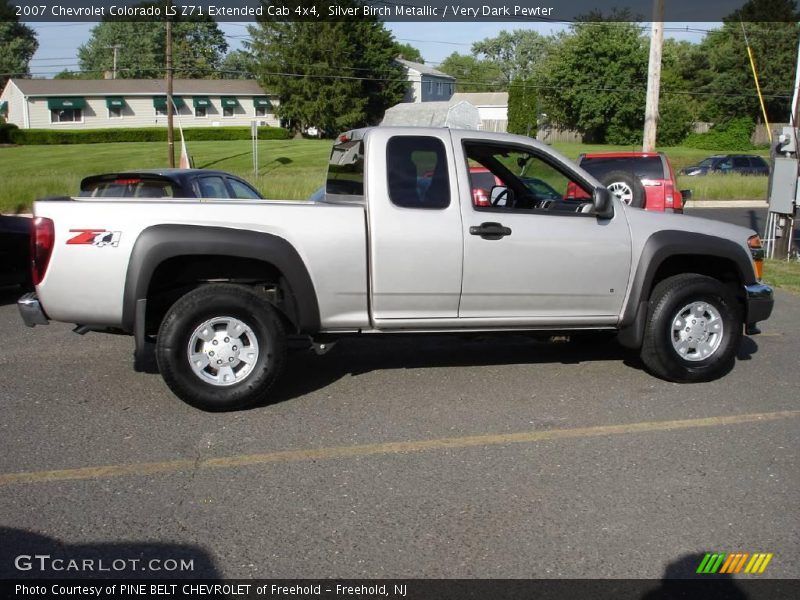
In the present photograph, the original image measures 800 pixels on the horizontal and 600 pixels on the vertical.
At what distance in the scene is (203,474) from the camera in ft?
15.0

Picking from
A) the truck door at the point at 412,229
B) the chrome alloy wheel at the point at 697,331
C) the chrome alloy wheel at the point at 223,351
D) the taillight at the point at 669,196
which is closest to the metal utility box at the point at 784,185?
the taillight at the point at 669,196

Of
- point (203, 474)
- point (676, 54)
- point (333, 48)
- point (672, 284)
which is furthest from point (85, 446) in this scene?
point (676, 54)

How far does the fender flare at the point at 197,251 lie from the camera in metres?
5.35

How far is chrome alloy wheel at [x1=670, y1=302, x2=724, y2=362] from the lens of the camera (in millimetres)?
6387

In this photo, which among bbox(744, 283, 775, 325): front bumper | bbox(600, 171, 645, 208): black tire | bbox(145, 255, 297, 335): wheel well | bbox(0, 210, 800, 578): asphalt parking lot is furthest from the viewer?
bbox(600, 171, 645, 208): black tire

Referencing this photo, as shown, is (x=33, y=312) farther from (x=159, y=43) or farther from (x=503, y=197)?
(x=159, y=43)

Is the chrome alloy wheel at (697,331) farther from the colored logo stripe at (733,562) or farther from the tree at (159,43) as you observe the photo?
the tree at (159,43)

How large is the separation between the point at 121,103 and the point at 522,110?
1242 inches

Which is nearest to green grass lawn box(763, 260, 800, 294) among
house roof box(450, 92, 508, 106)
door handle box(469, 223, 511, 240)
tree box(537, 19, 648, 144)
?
door handle box(469, 223, 511, 240)

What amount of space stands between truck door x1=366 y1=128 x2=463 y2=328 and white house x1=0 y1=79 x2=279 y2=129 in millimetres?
60363

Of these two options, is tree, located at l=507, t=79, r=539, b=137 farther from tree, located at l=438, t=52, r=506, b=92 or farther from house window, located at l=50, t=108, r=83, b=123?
tree, located at l=438, t=52, r=506, b=92

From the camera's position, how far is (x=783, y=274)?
1208cm

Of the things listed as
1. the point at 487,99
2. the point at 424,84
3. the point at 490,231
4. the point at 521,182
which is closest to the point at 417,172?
the point at 490,231

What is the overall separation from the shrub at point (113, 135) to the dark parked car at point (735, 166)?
36216 millimetres
